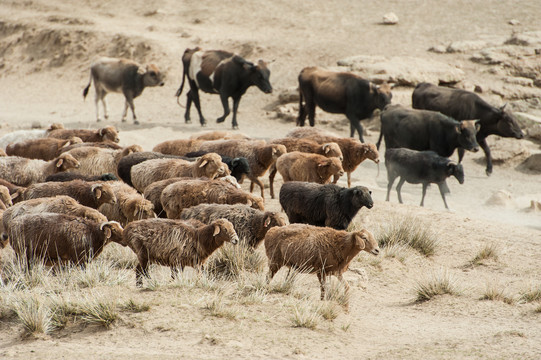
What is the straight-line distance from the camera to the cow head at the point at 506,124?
19.8 meters

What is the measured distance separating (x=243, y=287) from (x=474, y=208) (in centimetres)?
896

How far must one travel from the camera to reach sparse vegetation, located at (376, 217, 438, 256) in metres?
11.3

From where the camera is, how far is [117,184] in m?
11.3

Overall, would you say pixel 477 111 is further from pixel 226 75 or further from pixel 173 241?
pixel 173 241

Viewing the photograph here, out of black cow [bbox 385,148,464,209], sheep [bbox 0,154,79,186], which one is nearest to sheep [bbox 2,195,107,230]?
sheep [bbox 0,154,79,186]

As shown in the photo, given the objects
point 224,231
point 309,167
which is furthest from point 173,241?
point 309,167

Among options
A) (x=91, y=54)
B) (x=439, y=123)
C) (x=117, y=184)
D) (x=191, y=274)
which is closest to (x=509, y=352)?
(x=191, y=274)

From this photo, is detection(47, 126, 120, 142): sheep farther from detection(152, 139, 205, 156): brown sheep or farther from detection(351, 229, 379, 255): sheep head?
detection(351, 229, 379, 255): sheep head

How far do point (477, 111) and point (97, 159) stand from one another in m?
11.2

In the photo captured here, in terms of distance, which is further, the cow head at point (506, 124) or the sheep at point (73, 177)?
the cow head at point (506, 124)

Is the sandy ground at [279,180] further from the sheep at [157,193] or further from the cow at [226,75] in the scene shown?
the sheep at [157,193]

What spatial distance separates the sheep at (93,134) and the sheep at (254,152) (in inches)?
107

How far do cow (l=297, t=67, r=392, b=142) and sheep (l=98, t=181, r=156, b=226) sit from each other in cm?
1047

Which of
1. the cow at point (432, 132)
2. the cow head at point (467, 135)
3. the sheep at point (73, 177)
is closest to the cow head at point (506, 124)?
the cow at point (432, 132)
